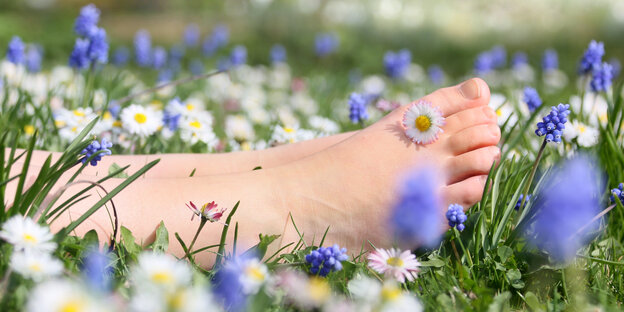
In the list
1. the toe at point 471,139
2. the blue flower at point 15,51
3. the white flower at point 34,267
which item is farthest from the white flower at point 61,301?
the blue flower at point 15,51

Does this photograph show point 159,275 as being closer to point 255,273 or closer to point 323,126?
point 255,273

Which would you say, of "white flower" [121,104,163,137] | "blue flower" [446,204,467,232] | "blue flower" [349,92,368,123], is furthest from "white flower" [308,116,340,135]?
Answer: "blue flower" [446,204,467,232]

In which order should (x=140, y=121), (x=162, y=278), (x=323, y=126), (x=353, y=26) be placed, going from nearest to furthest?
(x=162, y=278), (x=140, y=121), (x=323, y=126), (x=353, y=26)

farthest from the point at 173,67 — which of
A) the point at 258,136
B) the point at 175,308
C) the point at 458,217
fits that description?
the point at 175,308

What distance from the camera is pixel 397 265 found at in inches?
50.1

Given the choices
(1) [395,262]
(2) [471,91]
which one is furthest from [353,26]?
(1) [395,262]

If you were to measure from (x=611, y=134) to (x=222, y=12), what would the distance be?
6806mm

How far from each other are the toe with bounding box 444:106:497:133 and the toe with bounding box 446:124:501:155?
2 cm

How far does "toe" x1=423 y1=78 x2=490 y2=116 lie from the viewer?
1727 millimetres

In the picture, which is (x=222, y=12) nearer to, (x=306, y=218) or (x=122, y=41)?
(x=122, y=41)

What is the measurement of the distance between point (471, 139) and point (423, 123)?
13 cm

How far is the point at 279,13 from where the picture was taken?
749cm

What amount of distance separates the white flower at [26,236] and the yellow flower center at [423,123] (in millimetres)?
904

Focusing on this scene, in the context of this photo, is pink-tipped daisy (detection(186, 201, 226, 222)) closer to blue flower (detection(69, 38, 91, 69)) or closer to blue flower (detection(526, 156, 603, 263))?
blue flower (detection(526, 156, 603, 263))
